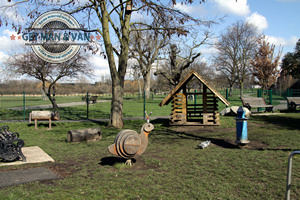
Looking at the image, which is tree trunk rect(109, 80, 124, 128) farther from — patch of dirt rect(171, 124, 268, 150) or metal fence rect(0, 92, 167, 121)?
metal fence rect(0, 92, 167, 121)

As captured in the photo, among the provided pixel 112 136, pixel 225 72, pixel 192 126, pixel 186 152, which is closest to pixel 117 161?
pixel 186 152

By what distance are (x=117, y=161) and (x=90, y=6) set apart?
8.85 meters

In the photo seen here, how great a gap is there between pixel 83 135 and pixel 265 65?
129 ft

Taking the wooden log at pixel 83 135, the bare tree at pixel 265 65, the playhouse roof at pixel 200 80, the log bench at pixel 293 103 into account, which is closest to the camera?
the wooden log at pixel 83 135

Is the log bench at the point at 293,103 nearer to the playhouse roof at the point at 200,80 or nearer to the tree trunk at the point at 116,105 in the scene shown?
the playhouse roof at the point at 200,80

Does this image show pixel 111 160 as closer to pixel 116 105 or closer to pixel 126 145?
pixel 126 145

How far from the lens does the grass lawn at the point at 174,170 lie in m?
4.84

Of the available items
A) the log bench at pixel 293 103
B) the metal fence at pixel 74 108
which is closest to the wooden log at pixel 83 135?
the metal fence at pixel 74 108

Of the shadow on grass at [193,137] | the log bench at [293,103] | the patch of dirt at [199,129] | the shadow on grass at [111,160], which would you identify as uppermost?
the log bench at [293,103]

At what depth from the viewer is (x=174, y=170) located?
20.9 feet

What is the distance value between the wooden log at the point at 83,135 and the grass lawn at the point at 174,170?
312 mm

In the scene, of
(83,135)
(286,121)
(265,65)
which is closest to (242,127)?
(83,135)

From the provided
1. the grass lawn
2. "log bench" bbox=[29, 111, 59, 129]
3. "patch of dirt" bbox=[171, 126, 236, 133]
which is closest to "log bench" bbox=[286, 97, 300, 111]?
"patch of dirt" bbox=[171, 126, 236, 133]

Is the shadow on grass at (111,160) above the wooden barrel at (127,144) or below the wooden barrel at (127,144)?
below
